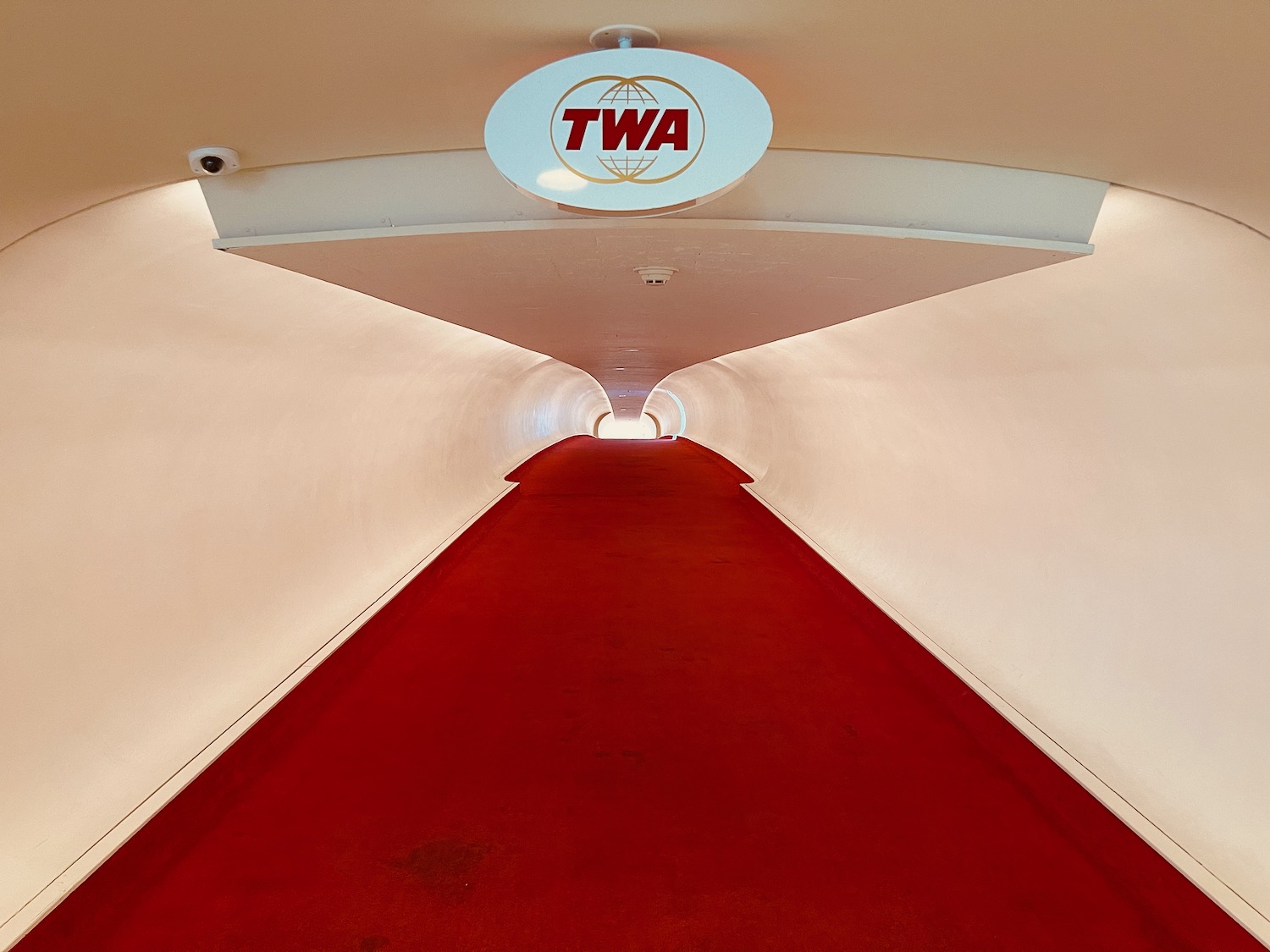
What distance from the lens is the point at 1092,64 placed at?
1.84 meters

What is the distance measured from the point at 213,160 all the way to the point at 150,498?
2.56 metres

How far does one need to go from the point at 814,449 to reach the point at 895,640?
4.58m

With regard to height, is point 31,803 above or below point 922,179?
below

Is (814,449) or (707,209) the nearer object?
(707,209)

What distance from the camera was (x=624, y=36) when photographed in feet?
6.56

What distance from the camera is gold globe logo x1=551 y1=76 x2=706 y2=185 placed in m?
2.08

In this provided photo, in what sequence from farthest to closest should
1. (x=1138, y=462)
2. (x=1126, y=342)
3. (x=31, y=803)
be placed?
(x=1138, y=462) → (x=1126, y=342) → (x=31, y=803)

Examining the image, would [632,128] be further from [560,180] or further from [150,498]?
[150,498]

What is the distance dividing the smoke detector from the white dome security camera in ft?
6.36

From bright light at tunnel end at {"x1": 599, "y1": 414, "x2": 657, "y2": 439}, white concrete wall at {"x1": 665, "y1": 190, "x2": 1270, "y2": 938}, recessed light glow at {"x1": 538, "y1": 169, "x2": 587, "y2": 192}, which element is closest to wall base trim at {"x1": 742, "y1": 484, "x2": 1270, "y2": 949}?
white concrete wall at {"x1": 665, "y1": 190, "x2": 1270, "y2": 938}

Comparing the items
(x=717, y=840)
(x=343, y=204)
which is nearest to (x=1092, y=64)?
(x=343, y=204)

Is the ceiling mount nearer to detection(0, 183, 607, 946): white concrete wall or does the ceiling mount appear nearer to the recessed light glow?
the recessed light glow

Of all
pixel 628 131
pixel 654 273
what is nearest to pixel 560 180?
pixel 628 131

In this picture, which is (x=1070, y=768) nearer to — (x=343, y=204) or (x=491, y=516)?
(x=343, y=204)
